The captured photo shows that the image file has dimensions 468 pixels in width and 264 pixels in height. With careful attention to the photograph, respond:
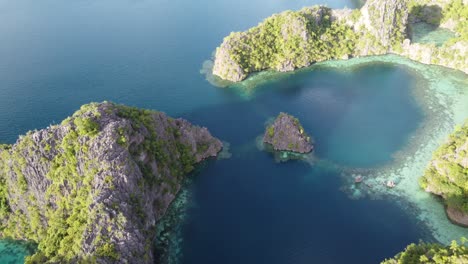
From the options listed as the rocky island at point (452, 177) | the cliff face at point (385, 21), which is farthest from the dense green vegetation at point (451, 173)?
the cliff face at point (385, 21)


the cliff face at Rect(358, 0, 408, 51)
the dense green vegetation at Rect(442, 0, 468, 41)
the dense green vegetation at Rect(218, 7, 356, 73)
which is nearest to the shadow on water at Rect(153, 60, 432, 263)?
the dense green vegetation at Rect(218, 7, 356, 73)

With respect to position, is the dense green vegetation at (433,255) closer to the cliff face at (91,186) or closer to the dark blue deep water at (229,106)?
the dark blue deep water at (229,106)

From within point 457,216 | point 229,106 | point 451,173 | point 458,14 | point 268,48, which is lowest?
point 457,216

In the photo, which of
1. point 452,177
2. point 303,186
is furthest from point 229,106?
point 452,177

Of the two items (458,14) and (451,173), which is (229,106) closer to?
(451,173)

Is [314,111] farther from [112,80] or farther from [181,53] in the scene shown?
[112,80]
